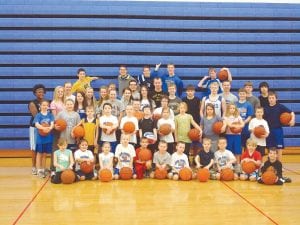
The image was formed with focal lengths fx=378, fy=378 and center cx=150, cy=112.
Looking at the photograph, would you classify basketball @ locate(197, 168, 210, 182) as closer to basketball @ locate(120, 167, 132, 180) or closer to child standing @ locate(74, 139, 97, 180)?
basketball @ locate(120, 167, 132, 180)

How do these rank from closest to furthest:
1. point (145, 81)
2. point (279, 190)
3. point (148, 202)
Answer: point (148, 202) < point (279, 190) < point (145, 81)

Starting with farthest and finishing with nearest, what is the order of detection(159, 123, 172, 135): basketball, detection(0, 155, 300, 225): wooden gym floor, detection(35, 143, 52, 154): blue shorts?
detection(35, 143, 52, 154): blue shorts → detection(159, 123, 172, 135): basketball → detection(0, 155, 300, 225): wooden gym floor

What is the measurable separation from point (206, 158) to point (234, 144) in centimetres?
59

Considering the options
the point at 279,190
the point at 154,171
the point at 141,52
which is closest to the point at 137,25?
the point at 141,52

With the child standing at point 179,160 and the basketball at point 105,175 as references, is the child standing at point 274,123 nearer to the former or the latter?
the child standing at point 179,160

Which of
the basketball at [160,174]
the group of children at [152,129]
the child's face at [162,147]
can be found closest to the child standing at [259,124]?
the group of children at [152,129]

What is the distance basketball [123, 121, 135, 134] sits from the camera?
557 centimetres

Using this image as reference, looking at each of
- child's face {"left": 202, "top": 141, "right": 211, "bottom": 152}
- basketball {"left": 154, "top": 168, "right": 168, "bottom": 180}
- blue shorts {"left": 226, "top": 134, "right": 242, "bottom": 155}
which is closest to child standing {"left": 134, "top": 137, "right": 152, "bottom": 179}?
basketball {"left": 154, "top": 168, "right": 168, "bottom": 180}

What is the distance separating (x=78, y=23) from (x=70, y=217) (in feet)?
16.6

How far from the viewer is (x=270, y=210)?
3734 mm

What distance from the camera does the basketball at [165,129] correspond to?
5648 millimetres

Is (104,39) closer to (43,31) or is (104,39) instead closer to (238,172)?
(43,31)

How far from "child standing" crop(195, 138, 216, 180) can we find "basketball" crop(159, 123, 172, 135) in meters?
0.55

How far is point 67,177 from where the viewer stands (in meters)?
5.06
